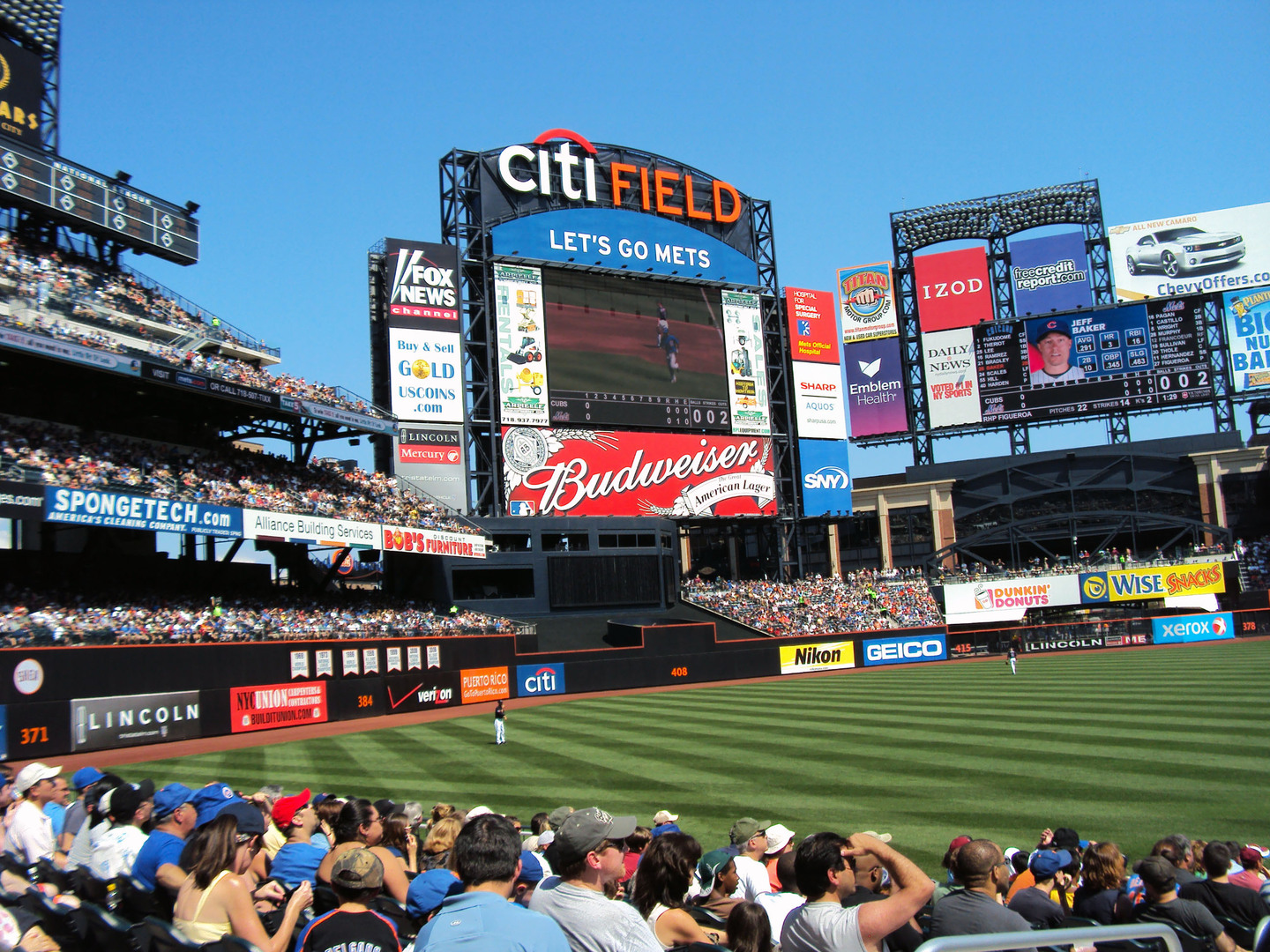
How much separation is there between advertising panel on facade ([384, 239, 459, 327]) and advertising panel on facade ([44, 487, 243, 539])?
13829 mm

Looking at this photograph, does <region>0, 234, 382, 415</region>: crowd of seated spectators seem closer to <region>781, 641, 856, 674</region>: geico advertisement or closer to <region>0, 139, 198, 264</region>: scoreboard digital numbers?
<region>0, 139, 198, 264</region>: scoreboard digital numbers

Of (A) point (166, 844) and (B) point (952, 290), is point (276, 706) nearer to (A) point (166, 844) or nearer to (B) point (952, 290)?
(A) point (166, 844)

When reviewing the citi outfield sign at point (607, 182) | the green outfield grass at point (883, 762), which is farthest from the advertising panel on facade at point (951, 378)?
the green outfield grass at point (883, 762)

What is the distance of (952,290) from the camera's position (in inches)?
2336

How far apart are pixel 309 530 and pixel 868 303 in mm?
38364

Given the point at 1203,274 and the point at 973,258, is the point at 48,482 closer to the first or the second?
the point at 973,258

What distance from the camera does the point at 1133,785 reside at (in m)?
13.3

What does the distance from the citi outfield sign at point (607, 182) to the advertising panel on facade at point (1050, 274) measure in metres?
18.6

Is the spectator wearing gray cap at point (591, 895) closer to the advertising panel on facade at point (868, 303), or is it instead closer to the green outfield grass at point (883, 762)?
the green outfield grass at point (883, 762)

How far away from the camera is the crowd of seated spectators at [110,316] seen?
29483 millimetres

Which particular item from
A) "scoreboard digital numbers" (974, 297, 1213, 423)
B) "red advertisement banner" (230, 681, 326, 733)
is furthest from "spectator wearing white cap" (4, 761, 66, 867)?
"scoreboard digital numbers" (974, 297, 1213, 423)

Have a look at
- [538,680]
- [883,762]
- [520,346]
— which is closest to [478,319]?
[520,346]

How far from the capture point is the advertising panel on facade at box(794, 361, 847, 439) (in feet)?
173

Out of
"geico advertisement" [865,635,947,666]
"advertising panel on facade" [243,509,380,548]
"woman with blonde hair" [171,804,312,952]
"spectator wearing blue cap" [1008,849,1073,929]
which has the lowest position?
"geico advertisement" [865,635,947,666]
